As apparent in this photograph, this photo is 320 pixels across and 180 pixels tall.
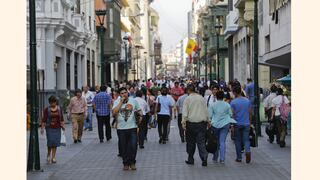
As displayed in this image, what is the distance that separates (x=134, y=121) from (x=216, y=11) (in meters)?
48.6

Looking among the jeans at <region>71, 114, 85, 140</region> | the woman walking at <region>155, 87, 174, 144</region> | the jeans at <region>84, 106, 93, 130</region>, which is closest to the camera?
the woman walking at <region>155, 87, 174, 144</region>

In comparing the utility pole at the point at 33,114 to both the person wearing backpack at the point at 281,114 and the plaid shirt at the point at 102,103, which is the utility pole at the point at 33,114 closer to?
the person wearing backpack at the point at 281,114

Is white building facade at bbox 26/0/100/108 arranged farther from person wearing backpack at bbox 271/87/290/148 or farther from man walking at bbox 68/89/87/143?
person wearing backpack at bbox 271/87/290/148

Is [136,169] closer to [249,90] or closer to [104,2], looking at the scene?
[249,90]

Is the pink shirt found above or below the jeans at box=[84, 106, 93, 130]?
above

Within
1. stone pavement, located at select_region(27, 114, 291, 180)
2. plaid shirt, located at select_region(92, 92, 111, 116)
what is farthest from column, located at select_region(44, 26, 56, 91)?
stone pavement, located at select_region(27, 114, 291, 180)

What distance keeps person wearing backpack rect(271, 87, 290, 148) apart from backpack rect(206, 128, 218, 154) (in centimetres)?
354

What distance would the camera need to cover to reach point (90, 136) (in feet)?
76.8

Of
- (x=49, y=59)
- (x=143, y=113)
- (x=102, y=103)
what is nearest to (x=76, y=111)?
(x=102, y=103)

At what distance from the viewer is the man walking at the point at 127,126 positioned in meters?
14.1

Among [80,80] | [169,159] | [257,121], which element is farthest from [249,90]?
[80,80]

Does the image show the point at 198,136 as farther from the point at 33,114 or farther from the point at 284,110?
the point at 284,110

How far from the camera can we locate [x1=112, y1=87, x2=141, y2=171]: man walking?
14.1 m

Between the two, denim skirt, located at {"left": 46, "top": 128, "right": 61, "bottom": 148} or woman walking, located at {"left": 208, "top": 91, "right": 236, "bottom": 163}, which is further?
denim skirt, located at {"left": 46, "top": 128, "right": 61, "bottom": 148}
